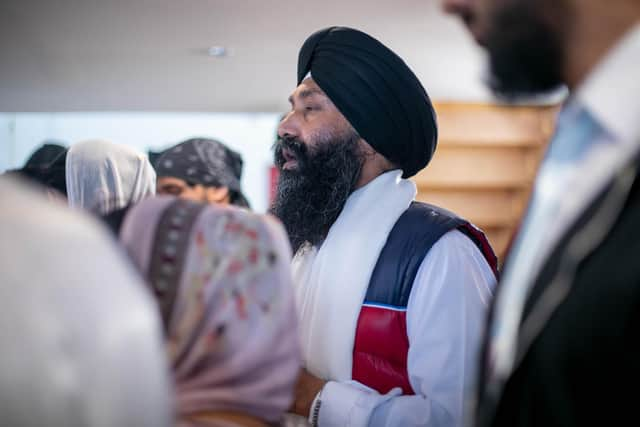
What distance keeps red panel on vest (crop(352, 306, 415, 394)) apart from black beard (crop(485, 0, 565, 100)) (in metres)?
0.77

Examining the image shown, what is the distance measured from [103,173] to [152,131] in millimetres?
5891

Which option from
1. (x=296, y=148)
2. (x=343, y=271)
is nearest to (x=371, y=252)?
(x=343, y=271)

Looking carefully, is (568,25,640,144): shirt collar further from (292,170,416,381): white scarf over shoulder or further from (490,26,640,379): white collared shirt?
(292,170,416,381): white scarf over shoulder

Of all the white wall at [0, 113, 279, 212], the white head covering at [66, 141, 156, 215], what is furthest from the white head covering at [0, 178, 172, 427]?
the white wall at [0, 113, 279, 212]

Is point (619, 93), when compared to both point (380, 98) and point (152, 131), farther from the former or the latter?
point (152, 131)

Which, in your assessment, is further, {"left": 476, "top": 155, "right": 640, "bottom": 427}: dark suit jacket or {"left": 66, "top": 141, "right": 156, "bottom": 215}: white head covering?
{"left": 66, "top": 141, "right": 156, "bottom": 215}: white head covering

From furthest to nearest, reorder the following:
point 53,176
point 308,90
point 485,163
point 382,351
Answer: point 485,163, point 53,176, point 308,90, point 382,351

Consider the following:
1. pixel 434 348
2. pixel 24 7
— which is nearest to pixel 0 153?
pixel 24 7

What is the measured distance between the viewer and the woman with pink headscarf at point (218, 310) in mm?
934

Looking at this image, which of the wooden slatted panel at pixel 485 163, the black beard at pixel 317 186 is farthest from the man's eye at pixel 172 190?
the wooden slatted panel at pixel 485 163

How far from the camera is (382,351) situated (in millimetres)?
1766

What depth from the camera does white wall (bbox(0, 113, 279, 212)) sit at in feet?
25.3

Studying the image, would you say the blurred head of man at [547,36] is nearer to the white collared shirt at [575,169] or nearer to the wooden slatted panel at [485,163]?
the white collared shirt at [575,169]

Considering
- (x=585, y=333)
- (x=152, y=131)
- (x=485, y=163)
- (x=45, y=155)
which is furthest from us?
(x=152, y=131)
